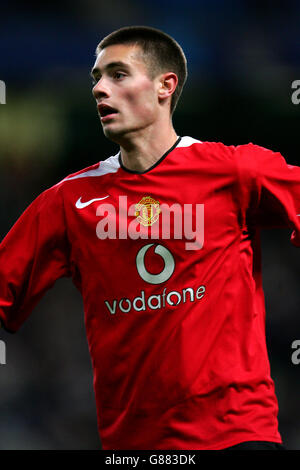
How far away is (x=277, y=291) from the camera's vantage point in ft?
20.3

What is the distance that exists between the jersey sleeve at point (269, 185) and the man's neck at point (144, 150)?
33cm

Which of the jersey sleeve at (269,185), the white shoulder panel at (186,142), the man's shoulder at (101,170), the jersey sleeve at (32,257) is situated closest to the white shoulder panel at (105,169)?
the man's shoulder at (101,170)

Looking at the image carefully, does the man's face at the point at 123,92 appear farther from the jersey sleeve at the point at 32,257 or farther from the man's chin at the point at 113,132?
the jersey sleeve at the point at 32,257

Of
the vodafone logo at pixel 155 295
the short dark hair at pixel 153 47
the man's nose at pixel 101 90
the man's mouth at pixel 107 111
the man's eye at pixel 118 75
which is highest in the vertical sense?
the short dark hair at pixel 153 47

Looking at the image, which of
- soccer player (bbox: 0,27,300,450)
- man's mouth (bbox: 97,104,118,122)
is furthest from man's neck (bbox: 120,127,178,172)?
man's mouth (bbox: 97,104,118,122)

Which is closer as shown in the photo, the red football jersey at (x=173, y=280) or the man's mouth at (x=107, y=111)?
the red football jersey at (x=173, y=280)

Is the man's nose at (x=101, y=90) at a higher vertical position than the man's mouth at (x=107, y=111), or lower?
higher

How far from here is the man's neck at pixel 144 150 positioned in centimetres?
285

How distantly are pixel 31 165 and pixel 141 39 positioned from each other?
3.61 meters

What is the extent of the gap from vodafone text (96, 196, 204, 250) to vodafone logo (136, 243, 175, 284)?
46 mm

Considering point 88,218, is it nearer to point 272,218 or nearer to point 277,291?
point 272,218

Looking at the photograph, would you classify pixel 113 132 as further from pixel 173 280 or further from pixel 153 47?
pixel 173 280

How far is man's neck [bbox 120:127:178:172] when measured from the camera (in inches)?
112

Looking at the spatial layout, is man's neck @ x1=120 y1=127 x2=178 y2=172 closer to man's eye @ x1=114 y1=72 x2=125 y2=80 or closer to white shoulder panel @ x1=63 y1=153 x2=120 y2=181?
white shoulder panel @ x1=63 y1=153 x2=120 y2=181
